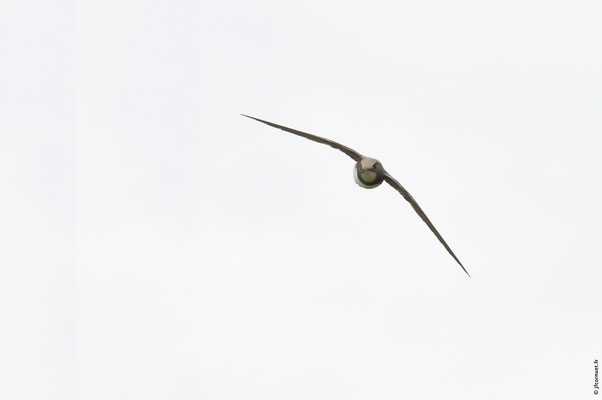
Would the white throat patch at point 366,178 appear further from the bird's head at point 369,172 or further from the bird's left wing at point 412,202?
the bird's left wing at point 412,202

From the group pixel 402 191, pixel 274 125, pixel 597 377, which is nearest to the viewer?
pixel 274 125

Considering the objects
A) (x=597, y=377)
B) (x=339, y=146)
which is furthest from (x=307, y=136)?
(x=597, y=377)

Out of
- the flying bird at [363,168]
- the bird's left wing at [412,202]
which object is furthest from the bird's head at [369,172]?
the bird's left wing at [412,202]

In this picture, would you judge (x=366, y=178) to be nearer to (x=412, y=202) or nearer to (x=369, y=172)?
(x=369, y=172)

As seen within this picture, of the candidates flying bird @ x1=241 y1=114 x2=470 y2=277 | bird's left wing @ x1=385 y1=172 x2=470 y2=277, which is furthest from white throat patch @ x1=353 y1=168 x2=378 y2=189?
bird's left wing @ x1=385 y1=172 x2=470 y2=277

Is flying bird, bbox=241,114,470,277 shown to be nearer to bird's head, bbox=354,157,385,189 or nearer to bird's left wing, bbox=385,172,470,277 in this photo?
bird's head, bbox=354,157,385,189

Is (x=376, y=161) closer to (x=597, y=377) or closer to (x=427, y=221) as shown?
(x=427, y=221)

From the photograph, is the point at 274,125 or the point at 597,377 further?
the point at 597,377

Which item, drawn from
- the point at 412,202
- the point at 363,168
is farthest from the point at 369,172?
the point at 412,202
